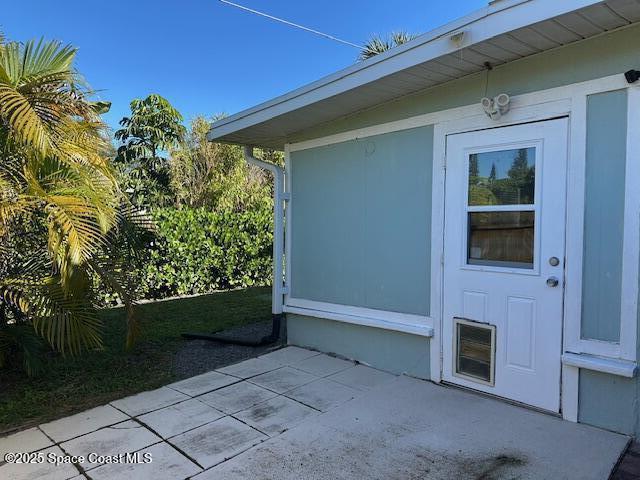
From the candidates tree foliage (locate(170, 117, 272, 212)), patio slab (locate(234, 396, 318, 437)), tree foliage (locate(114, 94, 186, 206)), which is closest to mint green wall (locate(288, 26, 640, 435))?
patio slab (locate(234, 396, 318, 437))

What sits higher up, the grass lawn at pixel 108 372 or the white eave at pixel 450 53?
the white eave at pixel 450 53

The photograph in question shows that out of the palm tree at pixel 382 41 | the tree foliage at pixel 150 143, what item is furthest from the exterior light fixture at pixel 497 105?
the tree foliage at pixel 150 143

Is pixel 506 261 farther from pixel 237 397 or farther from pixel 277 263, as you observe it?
pixel 277 263

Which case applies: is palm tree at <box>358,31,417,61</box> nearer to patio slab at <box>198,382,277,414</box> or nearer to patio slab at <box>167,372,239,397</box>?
patio slab at <box>167,372,239,397</box>

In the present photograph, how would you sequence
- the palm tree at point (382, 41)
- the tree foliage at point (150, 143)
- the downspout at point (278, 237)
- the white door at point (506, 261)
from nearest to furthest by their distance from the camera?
the white door at point (506, 261), the downspout at point (278, 237), the palm tree at point (382, 41), the tree foliage at point (150, 143)

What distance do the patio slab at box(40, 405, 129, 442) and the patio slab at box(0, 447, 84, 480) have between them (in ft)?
1.03

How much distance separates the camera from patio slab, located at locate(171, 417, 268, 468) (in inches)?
106

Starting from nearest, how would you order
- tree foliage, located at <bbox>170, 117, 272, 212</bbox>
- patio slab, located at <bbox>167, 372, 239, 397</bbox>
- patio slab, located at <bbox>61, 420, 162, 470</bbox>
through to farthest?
patio slab, located at <bbox>61, 420, 162, 470</bbox> → patio slab, located at <bbox>167, 372, 239, 397</bbox> → tree foliage, located at <bbox>170, 117, 272, 212</bbox>

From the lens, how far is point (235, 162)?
13414mm

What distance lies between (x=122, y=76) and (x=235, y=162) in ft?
14.3

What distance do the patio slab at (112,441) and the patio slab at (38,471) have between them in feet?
0.32

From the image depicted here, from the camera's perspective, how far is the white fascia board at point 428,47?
8.39 ft

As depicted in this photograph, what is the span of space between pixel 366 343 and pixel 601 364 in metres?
2.06

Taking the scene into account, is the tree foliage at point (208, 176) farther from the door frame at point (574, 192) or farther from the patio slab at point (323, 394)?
the door frame at point (574, 192)
